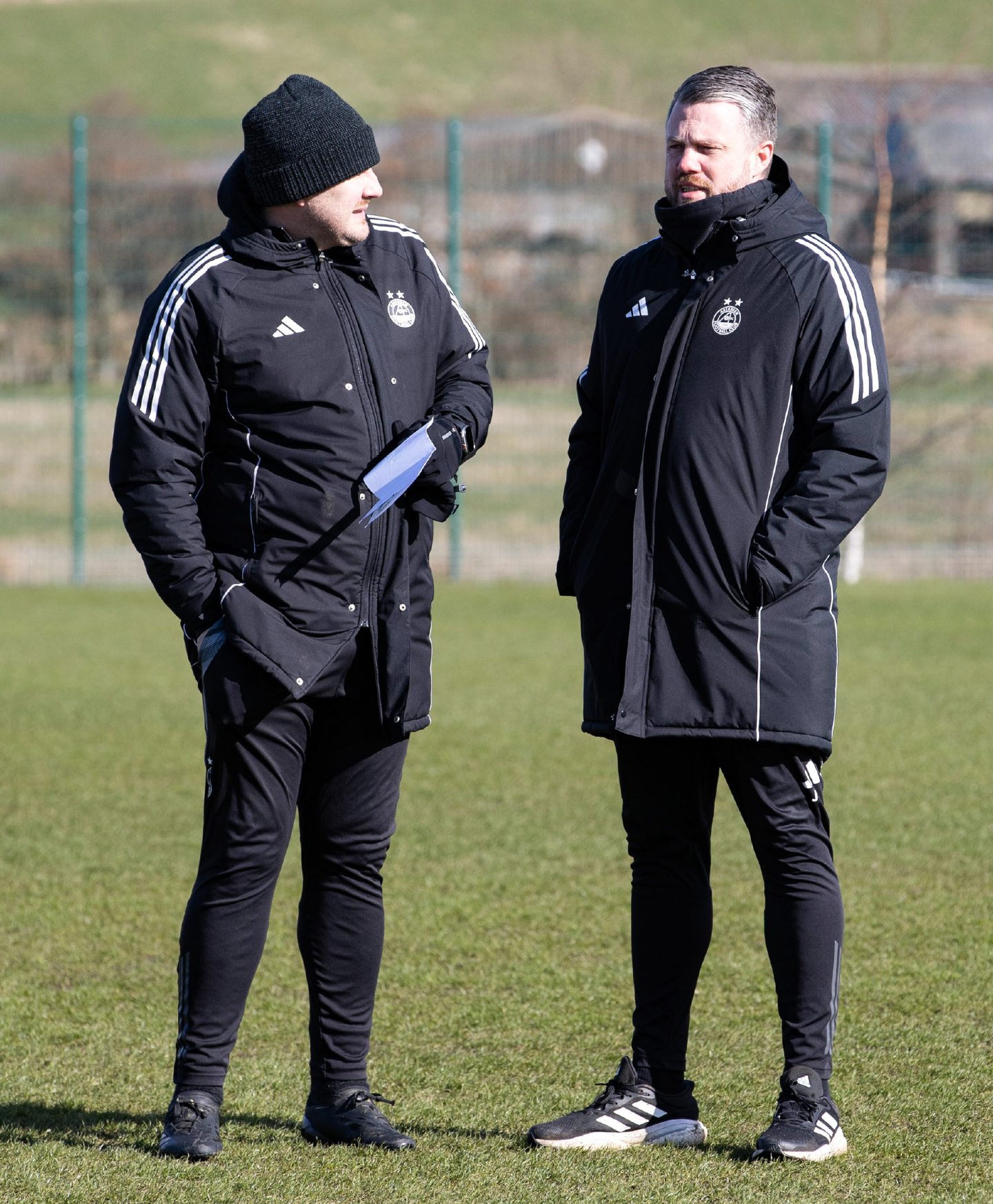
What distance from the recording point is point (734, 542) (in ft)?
9.97

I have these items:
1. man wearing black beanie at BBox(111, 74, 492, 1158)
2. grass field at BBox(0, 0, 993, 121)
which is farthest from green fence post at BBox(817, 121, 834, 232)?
grass field at BBox(0, 0, 993, 121)

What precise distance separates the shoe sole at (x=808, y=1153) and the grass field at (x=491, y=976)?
0.07ft

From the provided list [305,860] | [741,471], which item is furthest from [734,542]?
[305,860]

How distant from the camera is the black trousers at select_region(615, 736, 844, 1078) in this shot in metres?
3.09

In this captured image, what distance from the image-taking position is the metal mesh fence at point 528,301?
13.3 metres

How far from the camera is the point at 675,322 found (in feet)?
10.1

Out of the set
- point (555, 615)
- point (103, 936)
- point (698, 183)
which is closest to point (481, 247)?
point (555, 615)

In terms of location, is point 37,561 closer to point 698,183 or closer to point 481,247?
point 481,247

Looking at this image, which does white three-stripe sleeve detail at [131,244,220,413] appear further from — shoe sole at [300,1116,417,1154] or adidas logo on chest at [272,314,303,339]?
shoe sole at [300,1116,417,1154]

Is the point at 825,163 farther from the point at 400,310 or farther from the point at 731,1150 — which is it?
the point at 731,1150

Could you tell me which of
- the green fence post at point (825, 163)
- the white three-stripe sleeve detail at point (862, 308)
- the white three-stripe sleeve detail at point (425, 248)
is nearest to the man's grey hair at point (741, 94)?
the white three-stripe sleeve detail at point (862, 308)

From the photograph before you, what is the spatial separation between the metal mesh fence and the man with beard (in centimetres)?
1012

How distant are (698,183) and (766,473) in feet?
1.78

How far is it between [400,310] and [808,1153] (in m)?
1.72
